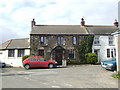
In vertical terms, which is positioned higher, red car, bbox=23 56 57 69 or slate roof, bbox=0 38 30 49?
slate roof, bbox=0 38 30 49

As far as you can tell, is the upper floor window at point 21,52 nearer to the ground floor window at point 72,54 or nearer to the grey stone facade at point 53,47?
the grey stone facade at point 53,47

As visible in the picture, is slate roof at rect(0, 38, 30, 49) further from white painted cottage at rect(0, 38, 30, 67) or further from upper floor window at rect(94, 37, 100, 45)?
upper floor window at rect(94, 37, 100, 45)

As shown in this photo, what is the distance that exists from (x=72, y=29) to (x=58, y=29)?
271 centimetres

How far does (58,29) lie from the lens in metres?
30.5

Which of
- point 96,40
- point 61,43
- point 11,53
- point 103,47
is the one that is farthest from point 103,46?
point 11,53

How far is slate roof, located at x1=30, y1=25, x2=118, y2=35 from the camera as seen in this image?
29.3m

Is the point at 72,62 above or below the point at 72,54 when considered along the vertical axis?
below

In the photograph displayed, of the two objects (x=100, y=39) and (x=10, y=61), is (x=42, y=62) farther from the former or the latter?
(x=100, y=39)

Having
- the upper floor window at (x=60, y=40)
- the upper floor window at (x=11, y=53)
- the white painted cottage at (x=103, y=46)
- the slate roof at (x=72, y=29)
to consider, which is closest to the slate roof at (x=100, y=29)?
the slate roof at (x=72, y=29)

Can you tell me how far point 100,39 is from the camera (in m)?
29.1

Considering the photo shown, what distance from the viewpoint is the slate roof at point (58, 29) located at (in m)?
29.2

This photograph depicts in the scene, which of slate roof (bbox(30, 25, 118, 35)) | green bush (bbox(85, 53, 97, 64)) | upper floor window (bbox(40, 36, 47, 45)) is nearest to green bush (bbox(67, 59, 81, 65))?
green bush (bbox(85, 53, 97, 64))

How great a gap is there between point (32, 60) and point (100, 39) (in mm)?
13883

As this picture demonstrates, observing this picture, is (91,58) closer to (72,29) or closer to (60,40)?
(60,40)
